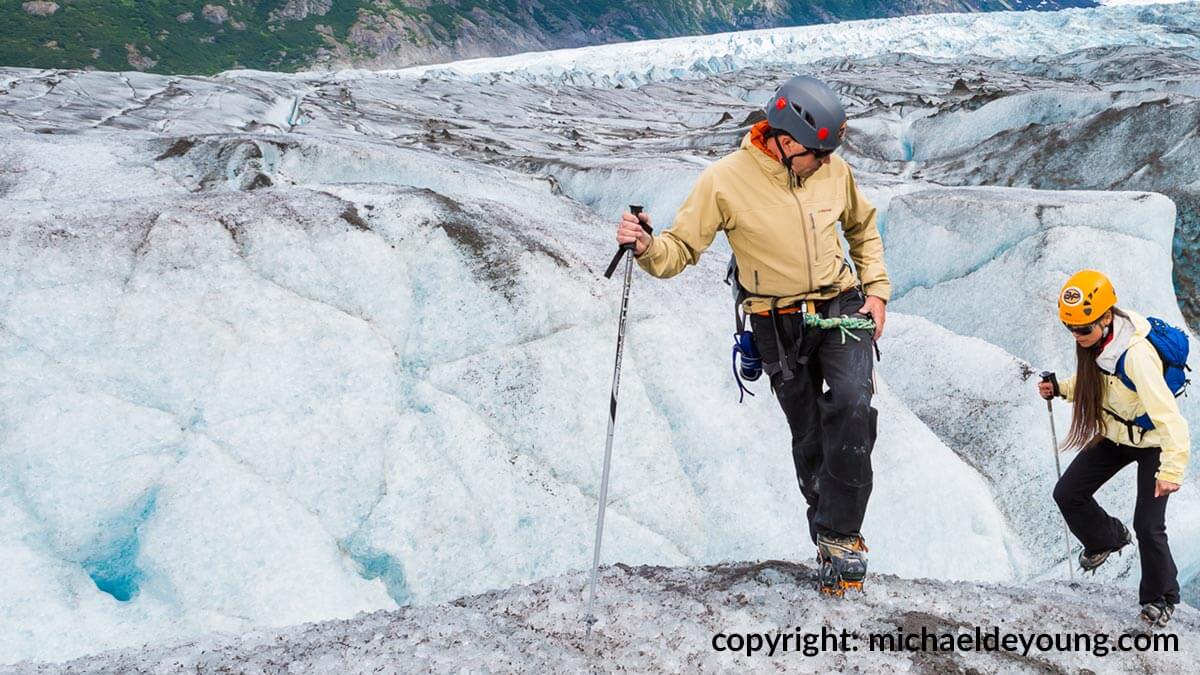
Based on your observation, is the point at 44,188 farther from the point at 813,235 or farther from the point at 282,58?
the point at 282,58

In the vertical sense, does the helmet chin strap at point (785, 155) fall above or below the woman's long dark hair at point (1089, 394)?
above

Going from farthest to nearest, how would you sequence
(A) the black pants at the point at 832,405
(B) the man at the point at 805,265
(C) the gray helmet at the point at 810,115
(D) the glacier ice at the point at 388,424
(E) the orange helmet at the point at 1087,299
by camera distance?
1. (D) the glacier ice at the point at 388,424
2. (E) the orange helmet at the point at 1087,299
3. (A) the black pants at the point at 832,405
4. (B) the man at the point at 805,265
5. (C) the gray helmet at the point at 810,115

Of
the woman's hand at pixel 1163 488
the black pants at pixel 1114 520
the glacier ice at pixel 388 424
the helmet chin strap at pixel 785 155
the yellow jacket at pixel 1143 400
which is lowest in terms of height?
the glacier ice at pixel 388 424

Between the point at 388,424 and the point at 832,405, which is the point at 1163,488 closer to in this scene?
the point at 832,405

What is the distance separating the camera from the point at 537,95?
7550 centimetres

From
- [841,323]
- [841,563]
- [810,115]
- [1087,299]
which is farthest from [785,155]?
[841,563]

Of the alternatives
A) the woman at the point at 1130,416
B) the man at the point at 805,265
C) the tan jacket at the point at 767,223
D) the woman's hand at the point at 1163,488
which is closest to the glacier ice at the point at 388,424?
the woman at the point at 1130,416

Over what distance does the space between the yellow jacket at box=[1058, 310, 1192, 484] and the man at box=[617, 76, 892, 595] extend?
1.87 m

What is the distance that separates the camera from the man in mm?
5191

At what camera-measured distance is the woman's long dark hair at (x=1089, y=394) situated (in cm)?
593

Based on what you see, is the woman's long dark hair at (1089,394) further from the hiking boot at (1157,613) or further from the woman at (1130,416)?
the hiking boot at (1157,613)

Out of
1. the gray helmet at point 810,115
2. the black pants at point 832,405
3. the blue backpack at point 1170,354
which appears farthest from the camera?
the blue backpack at point 1170,354

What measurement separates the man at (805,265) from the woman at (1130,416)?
1.70 m

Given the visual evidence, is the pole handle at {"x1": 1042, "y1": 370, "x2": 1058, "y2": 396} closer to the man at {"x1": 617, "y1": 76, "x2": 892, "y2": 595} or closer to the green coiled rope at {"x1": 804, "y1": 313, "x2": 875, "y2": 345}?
the man at {"x1": 617, "y1": 76, "x2": 892, "y2": 595}
